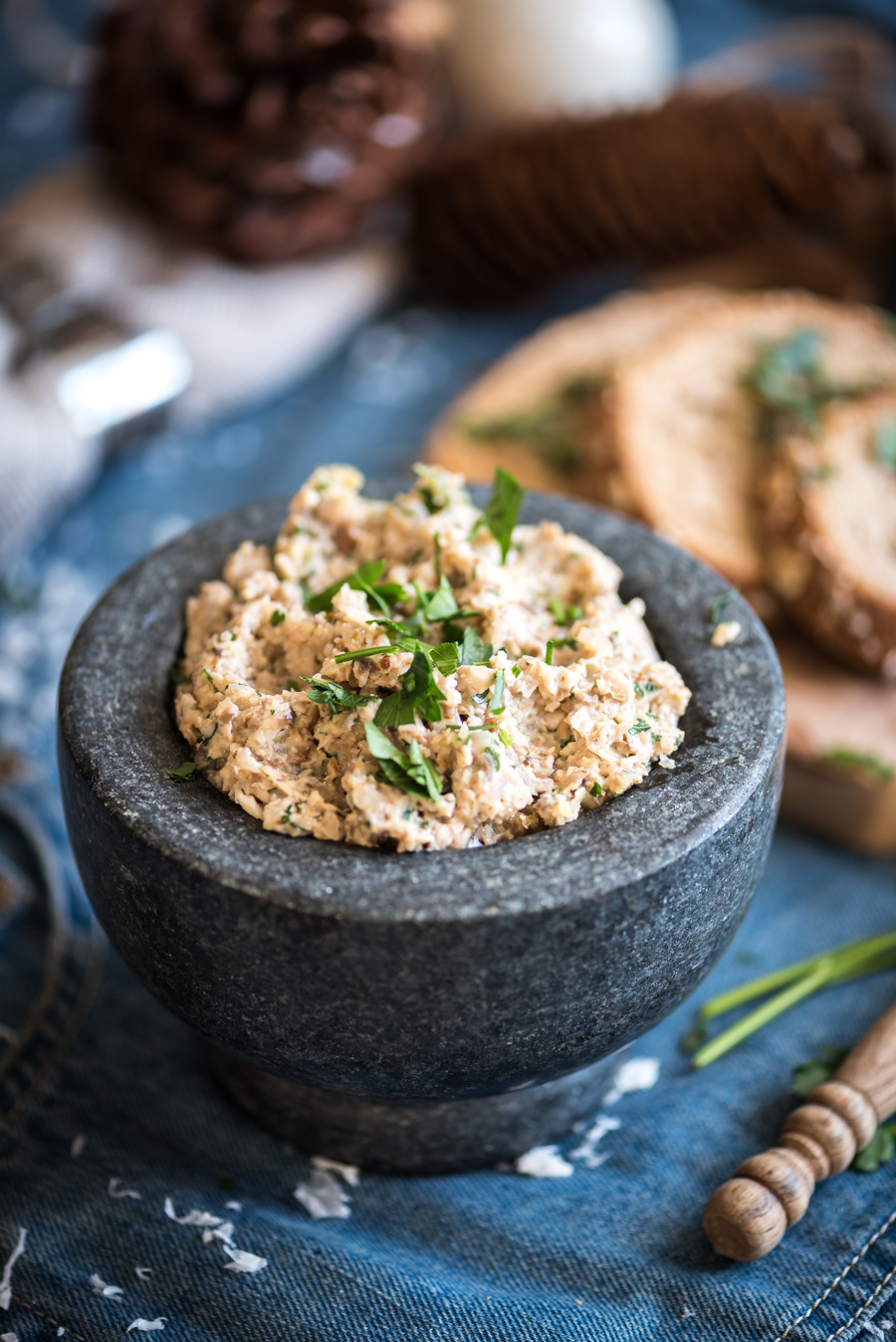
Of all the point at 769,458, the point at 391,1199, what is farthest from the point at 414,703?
the point at 769,458

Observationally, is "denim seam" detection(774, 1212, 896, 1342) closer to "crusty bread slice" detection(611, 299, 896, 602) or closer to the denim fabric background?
the denim fabric background

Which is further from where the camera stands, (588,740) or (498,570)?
(498,570)

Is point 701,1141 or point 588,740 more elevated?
point 588,740

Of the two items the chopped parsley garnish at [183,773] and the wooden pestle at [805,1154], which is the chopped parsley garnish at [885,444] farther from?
the chopped parsley garnish at [183,773]

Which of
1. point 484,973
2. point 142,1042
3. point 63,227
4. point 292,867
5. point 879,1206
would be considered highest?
point 63,227

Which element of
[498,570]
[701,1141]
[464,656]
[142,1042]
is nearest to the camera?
[464,656]

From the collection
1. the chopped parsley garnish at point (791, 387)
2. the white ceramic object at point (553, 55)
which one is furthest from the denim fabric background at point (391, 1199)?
the white ceramic object at point (553, 55)

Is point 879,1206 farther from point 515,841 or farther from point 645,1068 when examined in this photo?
point 515,841

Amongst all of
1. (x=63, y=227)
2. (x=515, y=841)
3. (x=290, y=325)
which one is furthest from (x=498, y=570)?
(x=63, y=227)
